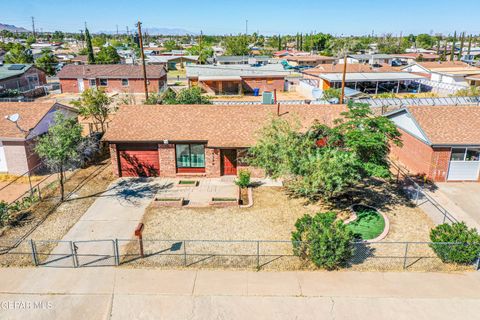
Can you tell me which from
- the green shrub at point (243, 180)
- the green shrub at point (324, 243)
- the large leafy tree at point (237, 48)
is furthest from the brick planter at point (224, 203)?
the large leafy tree at point (237, 48)

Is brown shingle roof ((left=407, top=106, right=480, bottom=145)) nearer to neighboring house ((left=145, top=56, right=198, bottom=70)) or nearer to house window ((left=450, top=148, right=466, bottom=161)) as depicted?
house window ((left=450, top=148, right=466, bottom=161))

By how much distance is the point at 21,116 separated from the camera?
23.8m

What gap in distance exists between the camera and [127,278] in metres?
13.5

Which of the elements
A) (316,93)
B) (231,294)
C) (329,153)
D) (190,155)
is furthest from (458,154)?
(316,93)

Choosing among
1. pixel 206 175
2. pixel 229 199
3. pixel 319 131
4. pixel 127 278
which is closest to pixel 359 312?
pixel 127 278

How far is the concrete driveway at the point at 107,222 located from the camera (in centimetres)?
1479

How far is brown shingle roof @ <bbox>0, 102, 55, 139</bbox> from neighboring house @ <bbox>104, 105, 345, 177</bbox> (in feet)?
16.6

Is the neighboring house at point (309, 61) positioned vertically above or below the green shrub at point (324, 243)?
above

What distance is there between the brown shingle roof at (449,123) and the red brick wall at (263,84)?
103ft

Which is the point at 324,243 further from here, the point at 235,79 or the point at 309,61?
the point at 309,61

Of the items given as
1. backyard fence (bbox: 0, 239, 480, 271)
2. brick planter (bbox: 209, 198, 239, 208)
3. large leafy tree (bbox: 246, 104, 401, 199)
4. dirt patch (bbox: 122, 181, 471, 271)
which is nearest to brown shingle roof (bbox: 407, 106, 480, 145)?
dirt patch (bbox: 122, 181, 471, 271)

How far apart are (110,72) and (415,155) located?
43920 millimetres

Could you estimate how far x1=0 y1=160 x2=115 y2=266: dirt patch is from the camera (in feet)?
51.2

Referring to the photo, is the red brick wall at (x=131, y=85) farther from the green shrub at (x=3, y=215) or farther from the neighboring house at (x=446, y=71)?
the neighboring house at (x=446, y=71)
